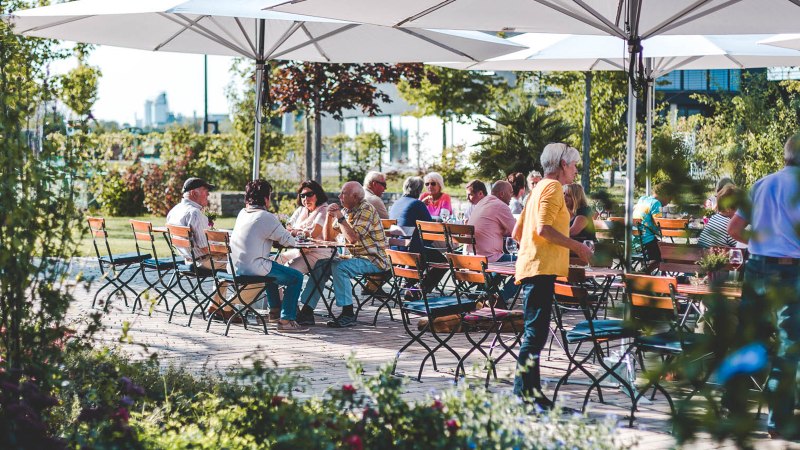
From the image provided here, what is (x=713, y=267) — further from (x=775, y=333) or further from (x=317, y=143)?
(x=317, y=143)

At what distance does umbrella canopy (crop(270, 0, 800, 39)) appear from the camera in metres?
7.65

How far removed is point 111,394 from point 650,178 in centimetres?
366

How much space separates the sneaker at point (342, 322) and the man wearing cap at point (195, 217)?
51.4 inches

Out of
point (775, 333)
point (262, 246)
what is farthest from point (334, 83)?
point (775, 333)

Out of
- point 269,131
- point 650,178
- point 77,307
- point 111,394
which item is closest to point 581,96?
point 269,131

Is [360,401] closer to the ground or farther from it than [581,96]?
closer to the ground

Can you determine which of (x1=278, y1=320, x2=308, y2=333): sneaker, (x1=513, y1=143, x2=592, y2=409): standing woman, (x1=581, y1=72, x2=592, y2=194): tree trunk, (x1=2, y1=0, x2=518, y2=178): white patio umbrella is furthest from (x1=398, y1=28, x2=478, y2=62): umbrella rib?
(x1=581, y1=72, x2=592, y2=194): tree trunk

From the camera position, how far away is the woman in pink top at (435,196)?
13.4 metres

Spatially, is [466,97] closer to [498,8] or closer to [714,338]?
[498,8]

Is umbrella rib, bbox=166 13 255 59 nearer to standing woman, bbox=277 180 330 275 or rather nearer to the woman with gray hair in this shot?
standing woman, bbox=277 180 330 275

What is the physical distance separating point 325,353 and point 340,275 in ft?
5.16

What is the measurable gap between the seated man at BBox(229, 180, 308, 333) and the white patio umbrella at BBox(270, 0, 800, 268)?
6.69 ft

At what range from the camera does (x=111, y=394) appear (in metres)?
4.84

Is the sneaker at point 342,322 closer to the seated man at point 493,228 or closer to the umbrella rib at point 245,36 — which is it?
the seated man at point 493,228
